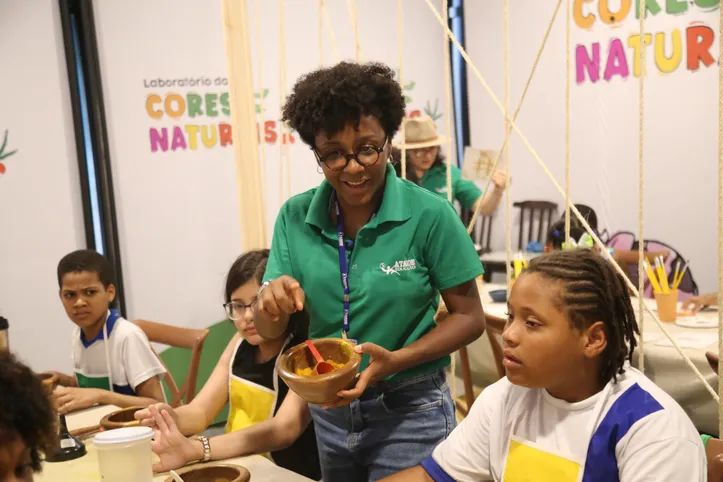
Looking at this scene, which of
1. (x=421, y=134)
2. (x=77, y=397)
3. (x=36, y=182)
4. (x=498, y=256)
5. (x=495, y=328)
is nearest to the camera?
(x=77, y=397)

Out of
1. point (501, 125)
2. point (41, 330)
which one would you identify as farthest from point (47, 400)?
point (501, 125)

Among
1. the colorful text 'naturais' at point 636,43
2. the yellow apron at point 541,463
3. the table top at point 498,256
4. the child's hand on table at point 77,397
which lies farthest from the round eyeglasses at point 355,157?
the table top at point 498,256

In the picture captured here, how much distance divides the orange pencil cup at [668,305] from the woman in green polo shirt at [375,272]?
1870 mm

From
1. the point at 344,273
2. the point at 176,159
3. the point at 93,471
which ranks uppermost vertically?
the point at 176,159

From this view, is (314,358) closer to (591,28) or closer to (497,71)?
(591,28)

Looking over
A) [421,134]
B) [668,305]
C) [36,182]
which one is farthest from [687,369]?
[36,182]

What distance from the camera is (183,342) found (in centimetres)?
305

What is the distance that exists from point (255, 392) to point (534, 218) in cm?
443

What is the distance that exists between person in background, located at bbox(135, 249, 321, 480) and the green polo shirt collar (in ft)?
1.58

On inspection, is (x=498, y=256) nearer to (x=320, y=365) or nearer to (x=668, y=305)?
(x=668, y=305)

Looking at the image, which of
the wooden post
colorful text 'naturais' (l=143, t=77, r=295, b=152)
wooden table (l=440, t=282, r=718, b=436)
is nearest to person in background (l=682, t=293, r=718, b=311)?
wooden table (l=440, t=282, r=718, b=436)

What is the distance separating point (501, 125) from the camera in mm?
6172

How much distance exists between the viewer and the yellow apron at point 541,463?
124cm

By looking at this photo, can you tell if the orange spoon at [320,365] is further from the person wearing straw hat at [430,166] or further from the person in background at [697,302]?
the person wearing straw hat at [430,166]
